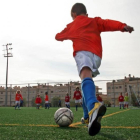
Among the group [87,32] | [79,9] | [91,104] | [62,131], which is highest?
→ [79,9]

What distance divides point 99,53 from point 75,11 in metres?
0.71

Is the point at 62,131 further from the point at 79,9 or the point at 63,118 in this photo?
the point at 79,9

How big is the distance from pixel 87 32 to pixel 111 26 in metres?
0.32

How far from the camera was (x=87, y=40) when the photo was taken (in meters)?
2.70

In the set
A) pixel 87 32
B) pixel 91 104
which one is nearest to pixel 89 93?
pixel 91 104

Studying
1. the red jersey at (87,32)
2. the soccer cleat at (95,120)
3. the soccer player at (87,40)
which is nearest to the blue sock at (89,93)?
the soccer player at (87,40)

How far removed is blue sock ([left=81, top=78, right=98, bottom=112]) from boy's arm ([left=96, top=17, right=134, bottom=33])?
71 cm

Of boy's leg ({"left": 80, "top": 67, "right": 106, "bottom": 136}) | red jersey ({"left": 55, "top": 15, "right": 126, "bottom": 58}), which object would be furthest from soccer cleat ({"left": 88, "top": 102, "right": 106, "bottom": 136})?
red jersey ({"left": 55, "top": 15, "right": 126, "bottom": 58})

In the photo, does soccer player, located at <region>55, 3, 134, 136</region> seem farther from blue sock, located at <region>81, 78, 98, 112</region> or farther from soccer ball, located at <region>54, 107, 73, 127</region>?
soccer ball, located at <region>54, 107, 73, 127</region>

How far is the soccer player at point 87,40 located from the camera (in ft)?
8.09

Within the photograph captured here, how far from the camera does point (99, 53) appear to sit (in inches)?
106

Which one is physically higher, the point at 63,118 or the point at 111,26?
the point at 111,26

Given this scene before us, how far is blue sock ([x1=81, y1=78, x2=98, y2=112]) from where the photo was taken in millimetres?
2312

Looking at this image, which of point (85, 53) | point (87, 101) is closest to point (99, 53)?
point (85, 53)
